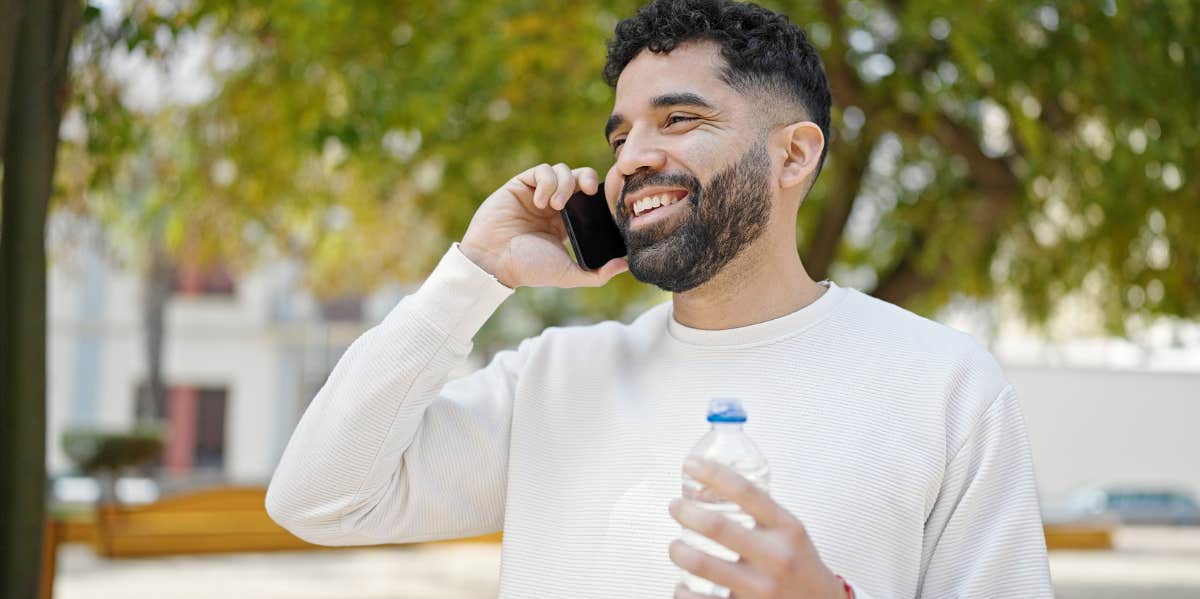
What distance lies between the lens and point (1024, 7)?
6.04 m

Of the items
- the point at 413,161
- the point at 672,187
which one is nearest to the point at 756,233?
the point at 672,187

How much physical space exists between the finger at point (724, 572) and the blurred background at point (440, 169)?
2912mm

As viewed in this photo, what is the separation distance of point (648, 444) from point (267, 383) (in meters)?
29.3

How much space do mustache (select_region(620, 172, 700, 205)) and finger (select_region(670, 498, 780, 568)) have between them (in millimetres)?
777

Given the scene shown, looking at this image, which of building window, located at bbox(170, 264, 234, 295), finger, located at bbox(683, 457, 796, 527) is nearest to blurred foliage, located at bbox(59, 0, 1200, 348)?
finger, located at bbox(683, 457, 796, 527)

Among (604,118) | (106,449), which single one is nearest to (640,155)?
(604,118)

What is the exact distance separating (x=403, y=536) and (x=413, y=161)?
6724 mm

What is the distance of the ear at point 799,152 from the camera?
2100mm

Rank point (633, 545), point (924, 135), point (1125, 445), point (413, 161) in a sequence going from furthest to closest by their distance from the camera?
point (1125, 445) → point (413, 161) → point (924, 135) → point (633, 545)

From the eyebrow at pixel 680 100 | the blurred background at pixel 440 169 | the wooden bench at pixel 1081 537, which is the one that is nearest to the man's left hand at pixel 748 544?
the eyebrow at pixel 680 100

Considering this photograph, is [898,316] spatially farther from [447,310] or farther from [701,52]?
[447,310]

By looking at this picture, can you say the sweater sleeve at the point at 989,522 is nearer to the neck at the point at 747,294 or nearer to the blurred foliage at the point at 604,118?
the neck at the point at 747,294

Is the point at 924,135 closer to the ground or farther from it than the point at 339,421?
farther from it

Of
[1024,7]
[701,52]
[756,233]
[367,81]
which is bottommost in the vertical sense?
[756,233]
